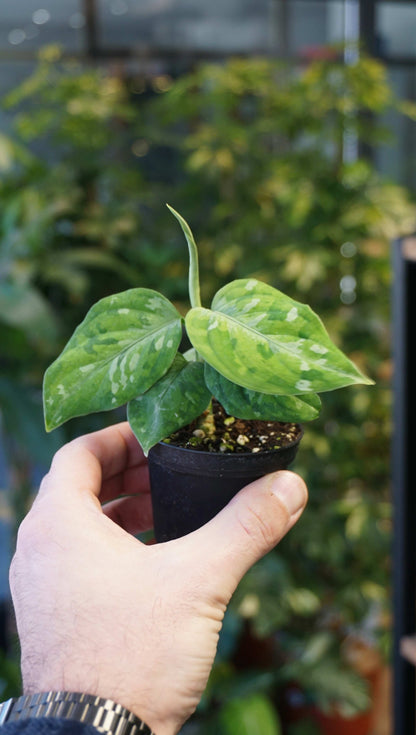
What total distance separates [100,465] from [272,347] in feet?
0.88

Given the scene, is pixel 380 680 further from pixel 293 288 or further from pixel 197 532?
pixel 197 532

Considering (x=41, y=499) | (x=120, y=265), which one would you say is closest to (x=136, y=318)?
(x=41, y=499)

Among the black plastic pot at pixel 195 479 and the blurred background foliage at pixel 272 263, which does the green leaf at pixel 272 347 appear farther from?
the blurred background foliage at pixel 272 263

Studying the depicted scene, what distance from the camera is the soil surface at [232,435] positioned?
620 millimetres

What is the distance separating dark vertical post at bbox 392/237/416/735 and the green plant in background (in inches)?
26.0

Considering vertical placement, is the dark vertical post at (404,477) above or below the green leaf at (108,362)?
below

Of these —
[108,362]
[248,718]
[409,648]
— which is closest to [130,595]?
[108,362]

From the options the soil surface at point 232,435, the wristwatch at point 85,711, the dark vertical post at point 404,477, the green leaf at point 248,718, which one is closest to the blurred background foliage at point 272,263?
the green leaf at point 248,718

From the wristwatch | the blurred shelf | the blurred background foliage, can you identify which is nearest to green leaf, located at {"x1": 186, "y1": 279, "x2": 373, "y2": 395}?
the wristwatch

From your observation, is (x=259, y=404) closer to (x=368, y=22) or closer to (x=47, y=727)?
(x=47, y=727)

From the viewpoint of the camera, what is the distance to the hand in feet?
1.72

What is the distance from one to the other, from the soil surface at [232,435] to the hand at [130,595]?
0.04 m

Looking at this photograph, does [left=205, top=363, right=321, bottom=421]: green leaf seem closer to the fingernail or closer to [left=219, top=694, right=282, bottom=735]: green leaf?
the fingernail

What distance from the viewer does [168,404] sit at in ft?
1.91
